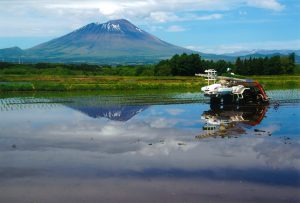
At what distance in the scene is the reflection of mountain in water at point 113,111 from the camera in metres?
26.4

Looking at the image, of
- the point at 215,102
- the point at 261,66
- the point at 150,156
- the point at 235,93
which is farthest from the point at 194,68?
the point at 150,156

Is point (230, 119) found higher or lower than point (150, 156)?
higher

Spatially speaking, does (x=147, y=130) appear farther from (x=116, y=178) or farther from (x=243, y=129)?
(x=116, y=178)

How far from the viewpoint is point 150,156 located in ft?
49.5

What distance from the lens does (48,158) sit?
15.1 metres

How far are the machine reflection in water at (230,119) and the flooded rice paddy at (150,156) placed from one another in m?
0.05

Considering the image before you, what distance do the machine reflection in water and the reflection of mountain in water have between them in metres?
4.44

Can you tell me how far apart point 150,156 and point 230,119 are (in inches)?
407

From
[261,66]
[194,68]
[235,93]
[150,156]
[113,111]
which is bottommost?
[150,156]

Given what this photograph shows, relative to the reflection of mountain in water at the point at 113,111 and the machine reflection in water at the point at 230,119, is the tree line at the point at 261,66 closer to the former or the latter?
the machine reflection in water at the point at 230,119

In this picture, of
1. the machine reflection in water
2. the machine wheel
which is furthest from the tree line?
the machine reflection in water

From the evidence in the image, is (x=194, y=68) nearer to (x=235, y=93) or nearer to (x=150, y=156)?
(x=235, y=93)

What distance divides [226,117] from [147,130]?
6.33 metres

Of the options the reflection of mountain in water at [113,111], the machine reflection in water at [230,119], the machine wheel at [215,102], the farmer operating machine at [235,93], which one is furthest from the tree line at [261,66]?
the reflection of mountain in water at [113,111]
